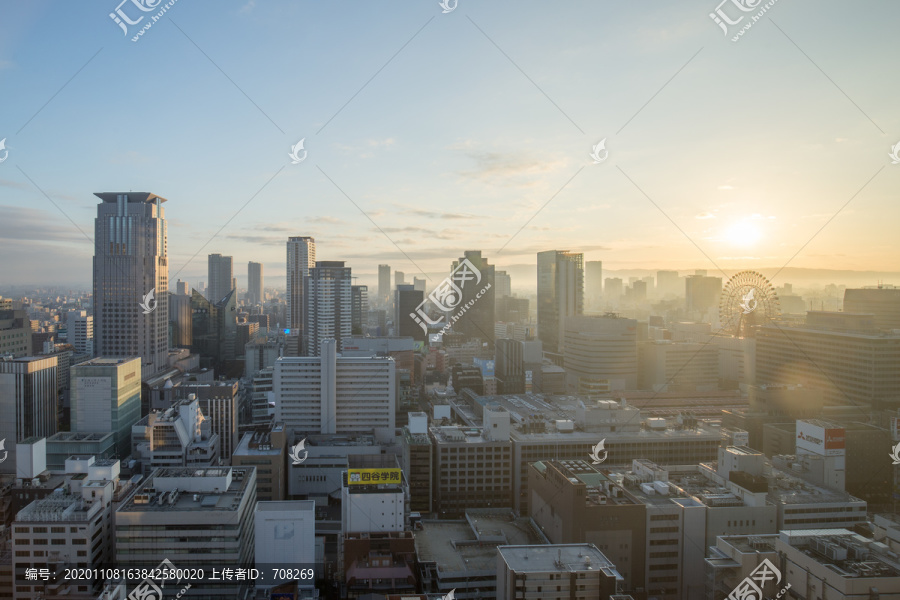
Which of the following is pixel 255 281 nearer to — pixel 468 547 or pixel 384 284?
pixel 384 284

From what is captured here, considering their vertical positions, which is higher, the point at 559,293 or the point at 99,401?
the point at 559,293

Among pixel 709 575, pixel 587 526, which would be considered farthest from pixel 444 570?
pixel 709 575

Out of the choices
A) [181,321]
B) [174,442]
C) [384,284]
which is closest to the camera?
[174,442]

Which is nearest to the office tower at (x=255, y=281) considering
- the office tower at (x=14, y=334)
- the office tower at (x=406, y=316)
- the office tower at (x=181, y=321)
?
the office tower at (x=406, y=316)

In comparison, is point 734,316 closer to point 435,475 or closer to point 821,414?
point 821,414

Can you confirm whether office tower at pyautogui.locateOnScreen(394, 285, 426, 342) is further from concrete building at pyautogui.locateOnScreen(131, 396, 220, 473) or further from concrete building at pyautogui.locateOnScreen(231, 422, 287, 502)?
concrete building at pyautogui.locateOnScreen(231, 422, 287, 502)

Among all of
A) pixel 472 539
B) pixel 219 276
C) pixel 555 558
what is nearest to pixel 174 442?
pixel 472 539

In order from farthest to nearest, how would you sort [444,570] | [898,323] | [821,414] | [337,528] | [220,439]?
[898,323], [220,439], [821,414], [337,528], [444,570]
